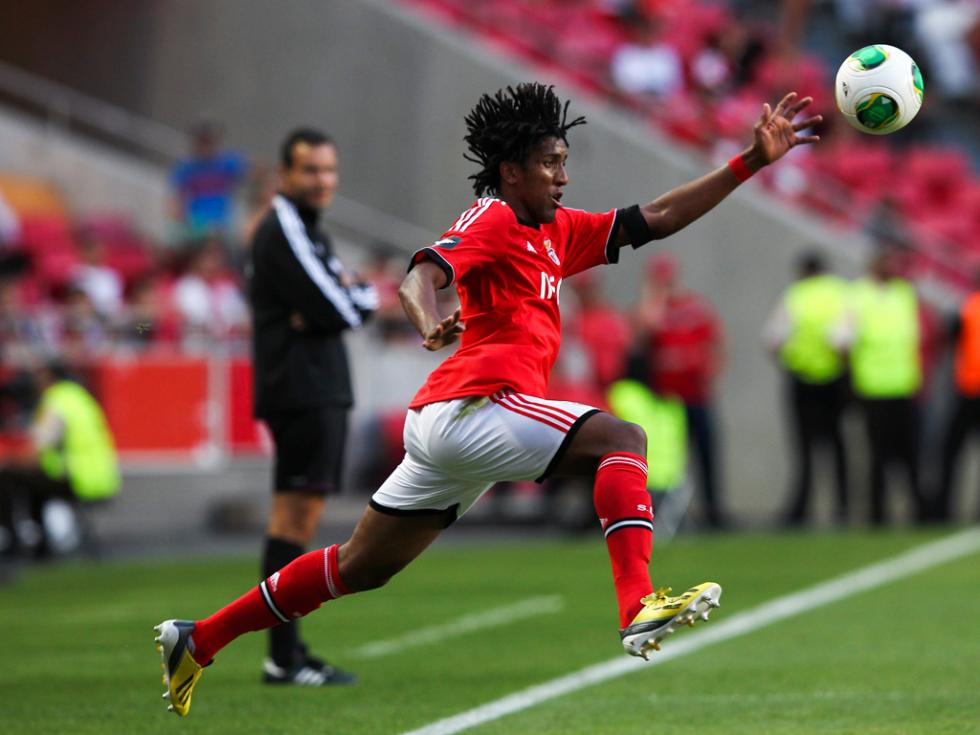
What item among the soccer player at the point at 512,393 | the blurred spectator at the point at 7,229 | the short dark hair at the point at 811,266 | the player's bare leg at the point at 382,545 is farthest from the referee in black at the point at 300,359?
the blurred spectator at the point at 7,229

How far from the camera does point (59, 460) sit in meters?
14.4

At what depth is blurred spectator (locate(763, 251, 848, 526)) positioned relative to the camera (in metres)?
16.2

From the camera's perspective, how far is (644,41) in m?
20.5

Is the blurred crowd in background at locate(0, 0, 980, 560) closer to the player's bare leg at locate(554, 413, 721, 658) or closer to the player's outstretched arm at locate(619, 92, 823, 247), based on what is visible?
the player's outstretched arm at locate(619, 92, 823, 247)

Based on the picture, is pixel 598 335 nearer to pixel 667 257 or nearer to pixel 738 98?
pixel 667 257

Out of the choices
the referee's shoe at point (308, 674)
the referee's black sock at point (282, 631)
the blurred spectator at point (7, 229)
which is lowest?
the referee's shoe at point (308, 674)

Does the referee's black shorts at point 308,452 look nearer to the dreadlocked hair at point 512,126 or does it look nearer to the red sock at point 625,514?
the dreadlocked hair at point 512,126

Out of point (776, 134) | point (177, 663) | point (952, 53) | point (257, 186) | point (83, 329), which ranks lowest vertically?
point (177, 663)

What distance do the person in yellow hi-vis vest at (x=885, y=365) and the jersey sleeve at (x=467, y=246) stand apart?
1077 cm

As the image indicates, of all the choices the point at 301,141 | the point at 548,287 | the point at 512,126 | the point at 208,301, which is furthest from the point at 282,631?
the point at 208,301

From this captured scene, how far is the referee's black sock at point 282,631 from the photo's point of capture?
25.5 ft

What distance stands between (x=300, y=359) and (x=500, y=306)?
2302 mm

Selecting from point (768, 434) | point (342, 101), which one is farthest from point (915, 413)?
point (342, 101)

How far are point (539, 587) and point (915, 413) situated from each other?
5936mm
